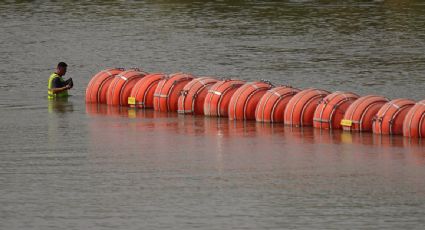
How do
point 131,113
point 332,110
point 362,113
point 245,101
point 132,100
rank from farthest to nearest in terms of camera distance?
point 132,100
point 131,113
point 245,101
point 332,110
point 362,113

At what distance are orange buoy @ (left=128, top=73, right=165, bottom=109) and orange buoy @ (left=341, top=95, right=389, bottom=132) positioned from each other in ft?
28.8

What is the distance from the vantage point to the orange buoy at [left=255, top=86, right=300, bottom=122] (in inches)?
1624

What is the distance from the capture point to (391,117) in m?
38.1

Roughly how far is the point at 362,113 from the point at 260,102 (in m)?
4.02

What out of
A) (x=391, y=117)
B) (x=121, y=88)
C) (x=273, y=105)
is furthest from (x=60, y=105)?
(x=391, y=117)

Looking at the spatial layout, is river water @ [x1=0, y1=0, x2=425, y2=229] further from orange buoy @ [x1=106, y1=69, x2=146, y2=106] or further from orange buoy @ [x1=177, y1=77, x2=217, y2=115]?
orange buoy @ [x1=106, y1=69, x2=146, y2=106]

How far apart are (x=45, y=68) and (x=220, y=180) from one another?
94.1 feet

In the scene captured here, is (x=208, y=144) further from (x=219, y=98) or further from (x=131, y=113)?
(x=131, y=113)

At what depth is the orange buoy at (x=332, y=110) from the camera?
39.6 metres

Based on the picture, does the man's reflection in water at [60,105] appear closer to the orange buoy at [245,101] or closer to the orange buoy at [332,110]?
the orange buoy at [245,101]

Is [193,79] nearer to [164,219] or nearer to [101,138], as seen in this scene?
[101,138]

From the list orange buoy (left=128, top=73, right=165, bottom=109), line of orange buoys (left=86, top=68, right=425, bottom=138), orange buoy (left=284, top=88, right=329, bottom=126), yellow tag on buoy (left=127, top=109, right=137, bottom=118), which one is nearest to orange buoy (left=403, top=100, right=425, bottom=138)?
line of orange buoys (left=86, top=68, right=425, bottom=138)

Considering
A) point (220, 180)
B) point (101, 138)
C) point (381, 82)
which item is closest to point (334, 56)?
point (381, 82)

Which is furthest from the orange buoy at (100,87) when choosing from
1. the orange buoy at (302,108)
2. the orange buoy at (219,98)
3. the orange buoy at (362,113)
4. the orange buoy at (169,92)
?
the orange buoy at (362,113)
